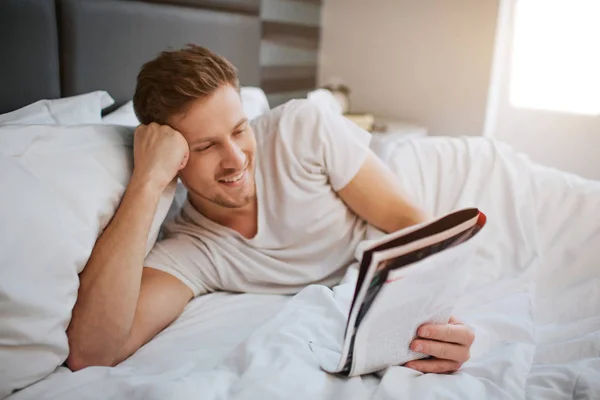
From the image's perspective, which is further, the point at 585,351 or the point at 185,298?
the point at 185,298

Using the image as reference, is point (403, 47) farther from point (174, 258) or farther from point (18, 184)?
point (18, 184)

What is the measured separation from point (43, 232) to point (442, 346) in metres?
0.67

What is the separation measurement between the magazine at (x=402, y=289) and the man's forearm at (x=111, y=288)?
0.36 metres

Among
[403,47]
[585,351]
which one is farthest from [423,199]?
[403,47]

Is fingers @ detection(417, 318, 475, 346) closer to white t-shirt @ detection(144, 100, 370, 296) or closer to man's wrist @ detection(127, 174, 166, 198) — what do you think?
white t-shirt @ detection(144, 100, 370, 296)

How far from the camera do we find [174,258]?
1189 millimetres

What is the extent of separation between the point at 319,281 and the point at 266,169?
0.98 feet

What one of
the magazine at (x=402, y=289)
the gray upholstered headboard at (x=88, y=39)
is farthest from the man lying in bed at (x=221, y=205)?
the magazine at (x=402, y=289)

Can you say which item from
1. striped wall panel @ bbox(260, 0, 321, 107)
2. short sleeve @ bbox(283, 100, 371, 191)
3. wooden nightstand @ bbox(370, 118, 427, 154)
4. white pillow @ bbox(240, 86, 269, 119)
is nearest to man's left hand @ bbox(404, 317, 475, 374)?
short sleeve @ bbox(283, 100, 371, 191)

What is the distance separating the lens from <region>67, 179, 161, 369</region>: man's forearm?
36.8 inches

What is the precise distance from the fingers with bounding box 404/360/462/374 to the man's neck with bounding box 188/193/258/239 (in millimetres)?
524

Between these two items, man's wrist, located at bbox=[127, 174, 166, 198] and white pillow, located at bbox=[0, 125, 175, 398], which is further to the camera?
man's wrist, located at bbox=[127, 174, 166, 198]

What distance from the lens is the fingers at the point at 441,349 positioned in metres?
0.87

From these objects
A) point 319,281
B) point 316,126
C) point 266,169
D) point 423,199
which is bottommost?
point 319,281
